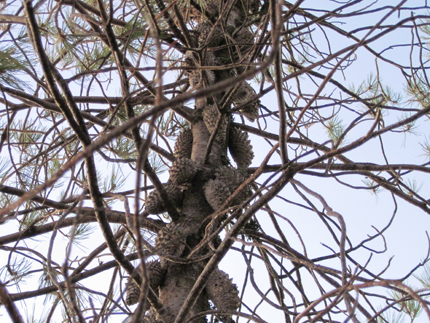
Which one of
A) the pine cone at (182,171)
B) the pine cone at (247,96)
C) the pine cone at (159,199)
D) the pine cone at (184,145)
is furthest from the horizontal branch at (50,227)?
the pine cone at (247,96)

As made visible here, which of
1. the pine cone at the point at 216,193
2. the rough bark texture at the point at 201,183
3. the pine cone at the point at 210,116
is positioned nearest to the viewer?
the rough bark texture at the point at 201,183

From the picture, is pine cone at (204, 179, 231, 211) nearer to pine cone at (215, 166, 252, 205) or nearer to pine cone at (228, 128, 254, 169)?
pine cone at (215, 166, 252, 205)

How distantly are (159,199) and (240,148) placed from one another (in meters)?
0.47

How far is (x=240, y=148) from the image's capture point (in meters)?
1.71

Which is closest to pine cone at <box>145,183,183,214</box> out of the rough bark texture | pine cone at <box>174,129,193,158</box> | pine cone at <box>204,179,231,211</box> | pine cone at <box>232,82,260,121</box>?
the rough bark texture

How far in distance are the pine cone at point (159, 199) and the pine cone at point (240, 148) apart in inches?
13.4

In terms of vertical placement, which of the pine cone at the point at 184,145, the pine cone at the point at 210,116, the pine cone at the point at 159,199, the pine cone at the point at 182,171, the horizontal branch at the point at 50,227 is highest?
the pine cone at the point at 210,116

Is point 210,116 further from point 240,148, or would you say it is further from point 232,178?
point 232,178

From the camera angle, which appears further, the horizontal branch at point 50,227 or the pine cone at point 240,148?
the pine cone at point 240,148

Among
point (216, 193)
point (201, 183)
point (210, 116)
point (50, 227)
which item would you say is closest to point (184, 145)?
point (210, 116)

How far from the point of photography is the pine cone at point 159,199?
1391 mm

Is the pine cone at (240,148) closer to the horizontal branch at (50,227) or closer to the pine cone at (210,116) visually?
the pine cone at (210,116)

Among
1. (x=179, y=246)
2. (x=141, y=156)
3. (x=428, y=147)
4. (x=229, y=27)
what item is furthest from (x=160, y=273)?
(x=428, y=147)

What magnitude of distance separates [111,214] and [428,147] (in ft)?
6.21
